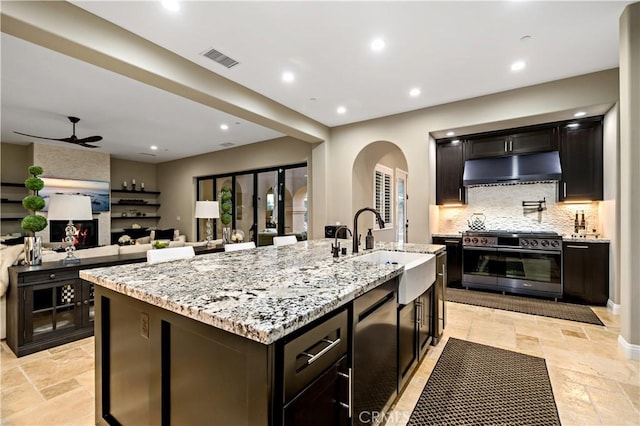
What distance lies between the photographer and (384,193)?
766 cm

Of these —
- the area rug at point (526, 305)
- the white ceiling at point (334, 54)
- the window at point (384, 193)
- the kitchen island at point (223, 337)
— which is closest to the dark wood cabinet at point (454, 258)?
A: the area rug at point (526, 305)

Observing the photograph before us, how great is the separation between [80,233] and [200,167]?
3.29 m

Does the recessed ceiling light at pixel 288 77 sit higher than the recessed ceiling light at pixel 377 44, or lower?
lower

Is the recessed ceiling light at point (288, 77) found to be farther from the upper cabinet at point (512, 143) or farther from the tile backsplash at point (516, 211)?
the tile backsplash at point (516, 211)

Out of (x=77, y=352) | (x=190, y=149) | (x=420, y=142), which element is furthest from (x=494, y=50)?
(x=190, y=149)

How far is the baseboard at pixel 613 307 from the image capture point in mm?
3569

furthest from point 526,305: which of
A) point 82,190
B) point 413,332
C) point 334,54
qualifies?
point 82,190

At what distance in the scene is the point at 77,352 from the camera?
9.29ft

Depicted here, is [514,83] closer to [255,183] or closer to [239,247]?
[239,247]

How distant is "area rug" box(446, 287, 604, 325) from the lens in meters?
3.60

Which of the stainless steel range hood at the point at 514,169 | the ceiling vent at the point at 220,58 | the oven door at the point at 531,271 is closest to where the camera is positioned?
the ceiling vent at the point at 220,58

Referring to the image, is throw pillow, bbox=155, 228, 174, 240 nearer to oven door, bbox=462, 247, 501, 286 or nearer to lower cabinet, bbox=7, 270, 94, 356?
lower cabinet, bbox=7, 270, 94, 356

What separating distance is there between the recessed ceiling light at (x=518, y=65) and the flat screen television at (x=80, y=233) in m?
9.02

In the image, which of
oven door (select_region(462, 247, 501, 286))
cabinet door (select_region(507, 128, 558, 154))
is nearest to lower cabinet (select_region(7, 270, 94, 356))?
oven door (select_region(462, 247, 501, 286))
